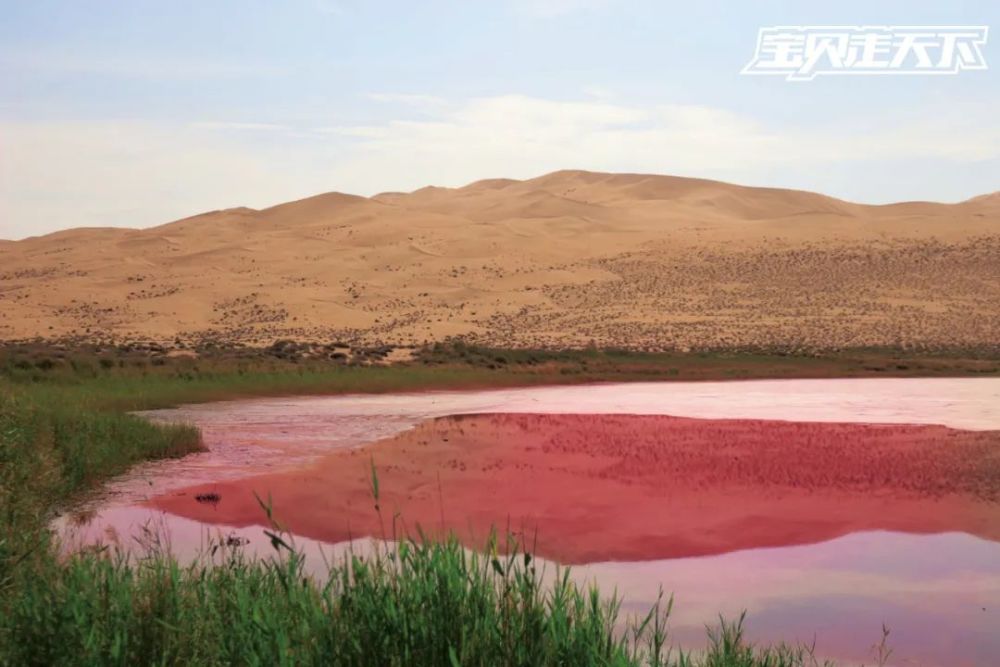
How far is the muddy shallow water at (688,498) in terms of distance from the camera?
9625 millimetres

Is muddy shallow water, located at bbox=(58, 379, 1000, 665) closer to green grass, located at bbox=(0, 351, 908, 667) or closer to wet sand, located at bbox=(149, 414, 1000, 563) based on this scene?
wet sand, located at bbox=(149, 414, 1000, 563)

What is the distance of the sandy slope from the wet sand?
3566cm

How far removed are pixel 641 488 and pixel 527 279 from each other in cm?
6579

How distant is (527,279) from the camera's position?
80.9 m

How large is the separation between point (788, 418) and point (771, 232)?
71.9 m

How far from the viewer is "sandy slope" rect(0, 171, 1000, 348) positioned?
202ft

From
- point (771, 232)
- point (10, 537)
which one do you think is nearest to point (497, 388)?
point (10, 537)

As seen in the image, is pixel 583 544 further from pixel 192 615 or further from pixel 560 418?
pixel 560 418

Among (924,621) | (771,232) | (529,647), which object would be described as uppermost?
(771,232)

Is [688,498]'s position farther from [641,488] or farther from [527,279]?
[527,279]

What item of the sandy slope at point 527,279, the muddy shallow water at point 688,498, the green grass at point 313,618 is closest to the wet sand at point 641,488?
the muddy shallow water at point 688,498

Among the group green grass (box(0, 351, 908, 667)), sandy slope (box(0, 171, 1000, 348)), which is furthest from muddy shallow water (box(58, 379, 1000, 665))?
sandy slope (box(0, 171, 1000, 348))

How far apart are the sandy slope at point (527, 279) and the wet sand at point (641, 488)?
3566 centimetres

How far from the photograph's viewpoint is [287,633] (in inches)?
235
